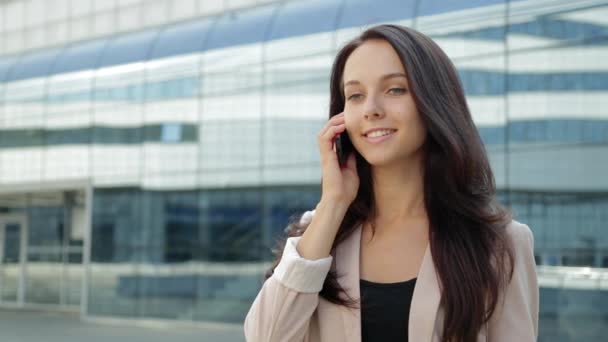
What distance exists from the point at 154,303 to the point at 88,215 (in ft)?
8.51

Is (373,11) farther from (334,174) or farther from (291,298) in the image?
(291,298)

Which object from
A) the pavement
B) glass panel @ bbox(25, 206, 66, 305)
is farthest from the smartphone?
glass panel @ bbox(25, 206, 66, 305)

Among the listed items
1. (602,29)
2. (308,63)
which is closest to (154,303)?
(308,63)

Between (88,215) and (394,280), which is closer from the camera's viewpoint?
(394,280)

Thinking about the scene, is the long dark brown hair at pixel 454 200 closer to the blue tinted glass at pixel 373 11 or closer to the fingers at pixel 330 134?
the fingers at pixel 330 134

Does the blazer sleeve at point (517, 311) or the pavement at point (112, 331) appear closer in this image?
the blazer sleeve at point (517, 311)

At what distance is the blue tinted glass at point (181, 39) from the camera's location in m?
14.4

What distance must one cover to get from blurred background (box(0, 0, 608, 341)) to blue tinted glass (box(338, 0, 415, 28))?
0.02m

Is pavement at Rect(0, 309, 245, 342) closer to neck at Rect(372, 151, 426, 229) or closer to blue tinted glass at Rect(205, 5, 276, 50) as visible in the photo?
blue tinted glass at Rect(205, 5, 276, 50)

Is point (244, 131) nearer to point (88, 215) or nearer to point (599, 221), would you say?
point (88, 215)

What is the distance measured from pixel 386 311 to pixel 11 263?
20940 millimetres

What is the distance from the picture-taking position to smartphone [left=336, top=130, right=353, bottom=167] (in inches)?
72.7

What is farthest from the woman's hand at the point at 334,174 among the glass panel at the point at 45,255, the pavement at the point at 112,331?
the glass panel at the point at 45,255

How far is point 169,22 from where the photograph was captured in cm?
1540
